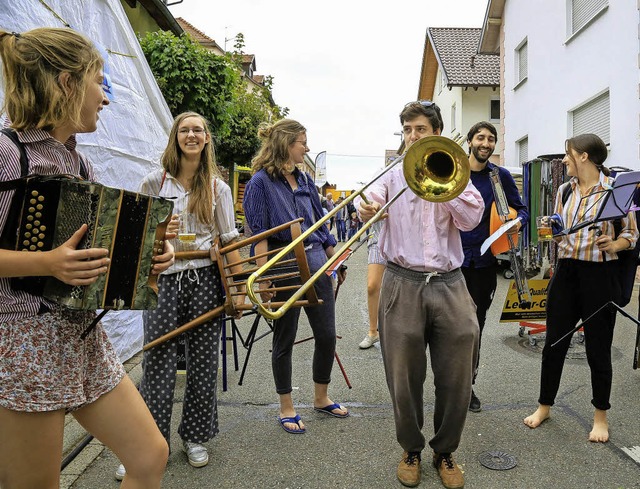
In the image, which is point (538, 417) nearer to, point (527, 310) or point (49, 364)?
point (527, 310)

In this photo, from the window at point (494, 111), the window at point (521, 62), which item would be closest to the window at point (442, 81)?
the window at point (494, 111)

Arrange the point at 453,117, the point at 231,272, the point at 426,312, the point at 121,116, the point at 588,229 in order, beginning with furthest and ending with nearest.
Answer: the point at 453,117 → the point at 121,116 → the point at 588,229 → the point at 231,272 → the point at 426,312

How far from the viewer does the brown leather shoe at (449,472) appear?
8.63 ft

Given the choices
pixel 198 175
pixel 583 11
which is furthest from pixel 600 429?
pixel 583 11

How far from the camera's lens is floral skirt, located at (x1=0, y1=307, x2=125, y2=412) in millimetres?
1439

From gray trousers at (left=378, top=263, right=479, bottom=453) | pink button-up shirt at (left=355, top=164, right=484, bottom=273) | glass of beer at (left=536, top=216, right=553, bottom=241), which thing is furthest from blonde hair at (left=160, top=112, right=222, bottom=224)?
glass of beer at (left=536, top=216, right=553, bottom=241)

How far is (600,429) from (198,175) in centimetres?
289

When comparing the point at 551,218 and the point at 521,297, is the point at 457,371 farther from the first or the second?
the point at 521,297

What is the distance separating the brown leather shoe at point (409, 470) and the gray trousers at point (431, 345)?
0.31ft

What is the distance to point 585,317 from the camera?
10.6 ft

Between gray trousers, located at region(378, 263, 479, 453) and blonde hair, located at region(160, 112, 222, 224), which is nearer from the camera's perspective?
gray trousers, located at region(378, 263, 479, 453)

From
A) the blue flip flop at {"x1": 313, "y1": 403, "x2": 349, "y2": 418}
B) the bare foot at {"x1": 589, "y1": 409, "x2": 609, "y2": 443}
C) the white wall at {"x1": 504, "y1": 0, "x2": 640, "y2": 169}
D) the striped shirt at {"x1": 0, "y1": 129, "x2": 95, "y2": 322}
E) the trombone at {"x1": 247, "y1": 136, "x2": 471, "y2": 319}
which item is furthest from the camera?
the white wall at {"x1": 504, "y1": 0, "x2": 640, "y2": 169}

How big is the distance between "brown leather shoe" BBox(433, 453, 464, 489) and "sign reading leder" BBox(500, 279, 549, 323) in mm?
2125

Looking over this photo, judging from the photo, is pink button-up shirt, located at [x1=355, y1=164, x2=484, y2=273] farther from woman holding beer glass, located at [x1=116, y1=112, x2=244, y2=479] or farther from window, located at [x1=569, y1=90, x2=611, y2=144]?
window, located at [x1=569, y1=90, x2=611, y2=144]
